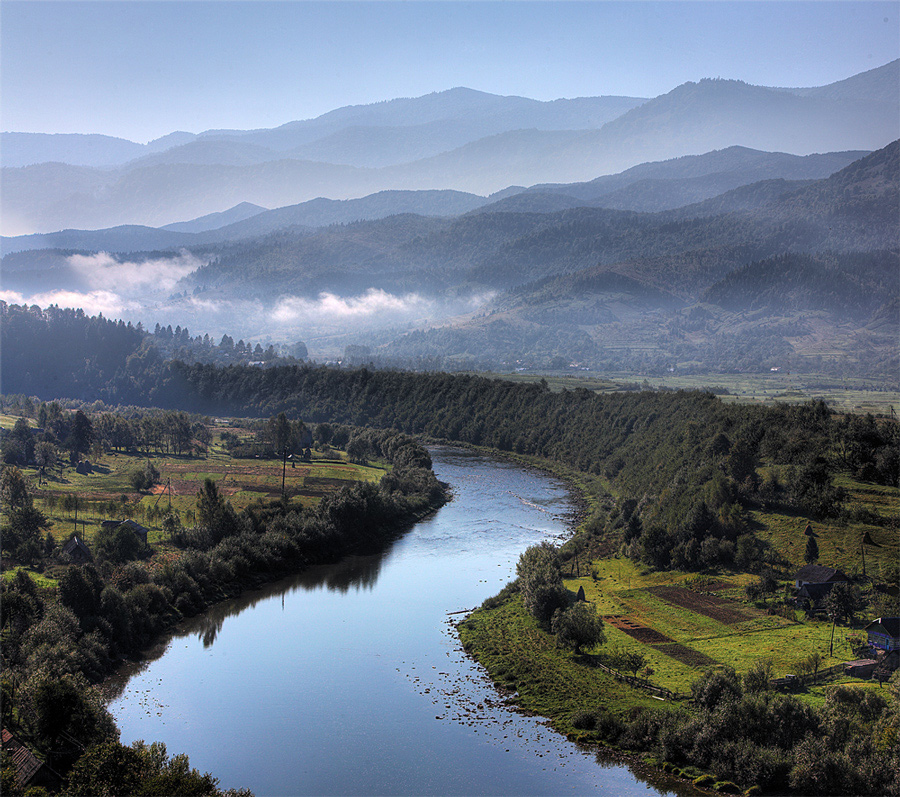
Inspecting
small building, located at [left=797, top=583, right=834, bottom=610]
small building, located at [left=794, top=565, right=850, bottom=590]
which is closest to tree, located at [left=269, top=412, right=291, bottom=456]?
small building, located at [left=794, top=565, right=850, bottom=590]

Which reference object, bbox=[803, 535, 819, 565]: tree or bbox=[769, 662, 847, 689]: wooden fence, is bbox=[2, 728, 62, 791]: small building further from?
bbox=[803, 535, 819, 565]: tree

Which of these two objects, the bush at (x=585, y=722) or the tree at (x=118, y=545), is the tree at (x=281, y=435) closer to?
the tree at (x=118, y=545)

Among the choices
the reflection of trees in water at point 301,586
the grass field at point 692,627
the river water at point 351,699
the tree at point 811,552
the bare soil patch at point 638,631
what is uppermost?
the tree at point 811,552

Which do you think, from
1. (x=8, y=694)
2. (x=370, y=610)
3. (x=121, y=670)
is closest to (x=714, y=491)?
(x=370, y=610)

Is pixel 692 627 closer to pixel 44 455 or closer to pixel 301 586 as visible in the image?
pixel 301 586

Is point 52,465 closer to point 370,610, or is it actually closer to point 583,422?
point 370,610

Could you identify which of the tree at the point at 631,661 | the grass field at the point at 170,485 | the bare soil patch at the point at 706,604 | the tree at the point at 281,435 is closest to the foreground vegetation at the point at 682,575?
the tree at the point at 631,661
